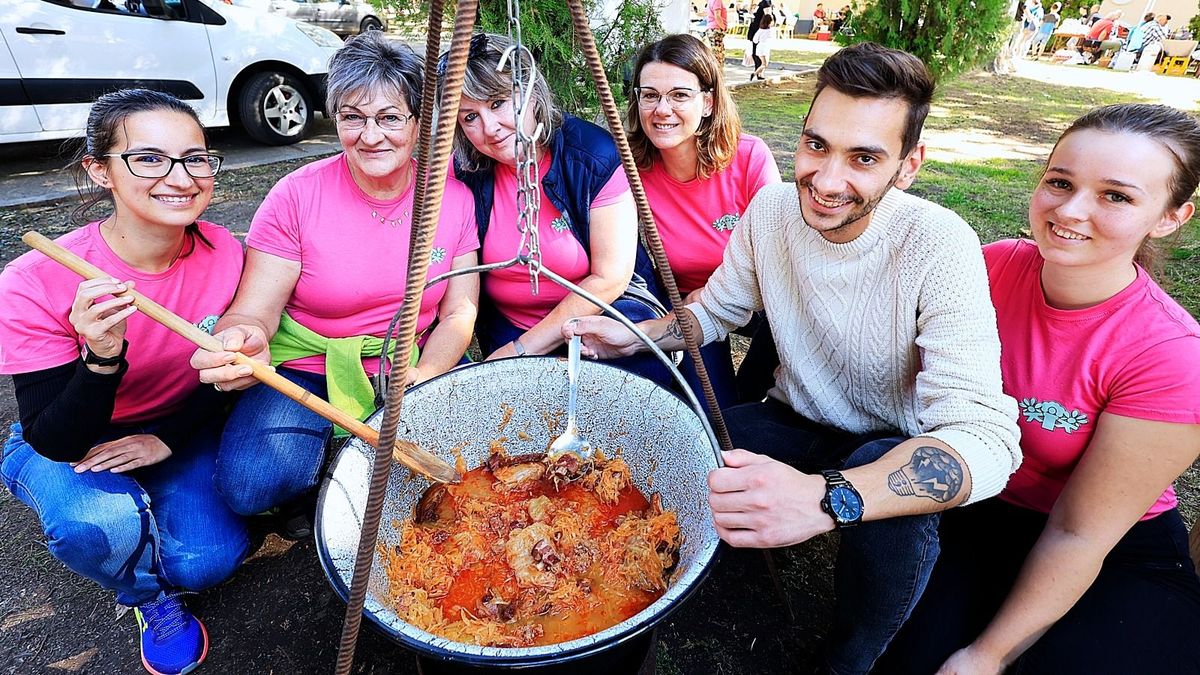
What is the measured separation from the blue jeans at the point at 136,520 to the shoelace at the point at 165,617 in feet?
0.12

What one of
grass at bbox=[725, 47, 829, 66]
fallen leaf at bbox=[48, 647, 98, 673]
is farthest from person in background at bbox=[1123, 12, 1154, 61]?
fallen leaf at bbox=[48, 647, 98, 673]

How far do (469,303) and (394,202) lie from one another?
1.42 ft

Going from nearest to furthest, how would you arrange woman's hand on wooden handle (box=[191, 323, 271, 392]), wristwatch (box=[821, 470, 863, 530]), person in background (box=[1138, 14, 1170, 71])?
1. wristwatch (box=[821, 470, 863, 530])
2. woman's hand on wooden handle (box=[191, 323, 271, 392])
3. person in background (box=[1138, 14, 1170, 71])

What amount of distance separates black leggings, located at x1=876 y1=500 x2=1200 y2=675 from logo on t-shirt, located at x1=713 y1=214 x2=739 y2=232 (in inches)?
51.8

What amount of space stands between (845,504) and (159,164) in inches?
77.4

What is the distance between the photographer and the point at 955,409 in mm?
1434

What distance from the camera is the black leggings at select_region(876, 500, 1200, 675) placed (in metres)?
1.45

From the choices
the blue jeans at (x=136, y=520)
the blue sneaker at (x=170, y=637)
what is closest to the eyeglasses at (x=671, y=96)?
the blue jeans at (x=136, y=520)

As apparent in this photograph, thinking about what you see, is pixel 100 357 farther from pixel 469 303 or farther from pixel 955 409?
pixel 955 409

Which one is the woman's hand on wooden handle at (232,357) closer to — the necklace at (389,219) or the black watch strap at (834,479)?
the necklace at (389,219)

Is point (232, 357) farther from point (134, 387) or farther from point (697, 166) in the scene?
point (697, 166)

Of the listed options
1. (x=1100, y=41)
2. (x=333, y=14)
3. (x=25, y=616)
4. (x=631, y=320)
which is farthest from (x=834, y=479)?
(x=1100, y=41)

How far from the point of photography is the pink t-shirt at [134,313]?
163 centimetres

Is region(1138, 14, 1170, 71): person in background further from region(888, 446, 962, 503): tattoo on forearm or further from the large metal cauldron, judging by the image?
the large metal cauldron
